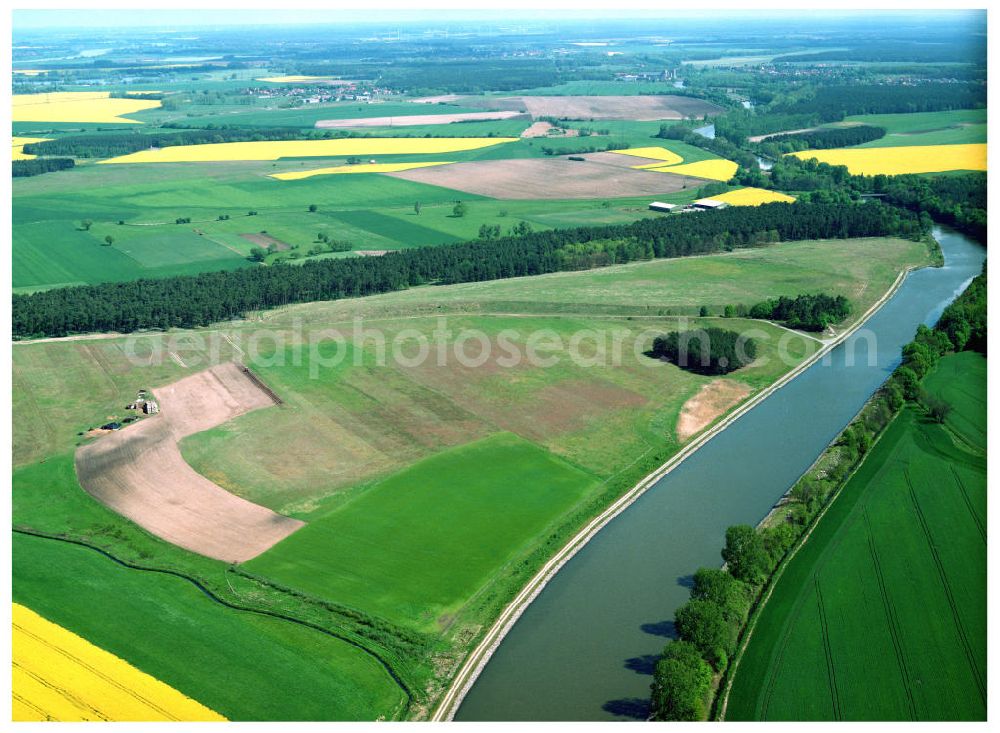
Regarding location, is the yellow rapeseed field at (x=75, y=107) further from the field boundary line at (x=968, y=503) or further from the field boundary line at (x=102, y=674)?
the field boundary line at (x=968, y=503)

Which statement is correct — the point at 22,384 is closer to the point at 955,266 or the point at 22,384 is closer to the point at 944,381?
the point at 944,381

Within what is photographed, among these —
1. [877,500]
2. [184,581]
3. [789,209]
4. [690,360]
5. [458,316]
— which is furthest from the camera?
[789,209]

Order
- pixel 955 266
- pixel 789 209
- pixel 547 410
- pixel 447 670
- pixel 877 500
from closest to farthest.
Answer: pixel 447 670
pixel 877 500
pixel 547 410
pixel 955 266
pixel 789 209

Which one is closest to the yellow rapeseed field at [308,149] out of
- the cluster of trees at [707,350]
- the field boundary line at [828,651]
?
the cluster of trees at [707,350]

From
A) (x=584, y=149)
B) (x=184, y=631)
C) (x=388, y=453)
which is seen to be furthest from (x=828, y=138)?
(x=184, y=631)

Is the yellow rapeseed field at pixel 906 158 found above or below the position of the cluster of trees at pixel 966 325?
above

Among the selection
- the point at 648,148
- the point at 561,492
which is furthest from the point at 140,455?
the point at 648,148
